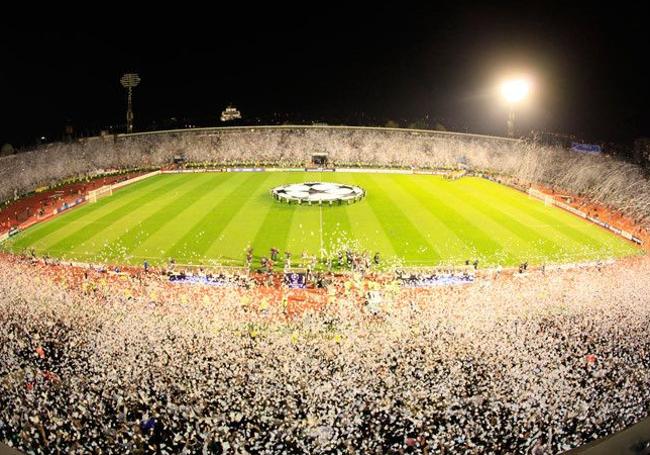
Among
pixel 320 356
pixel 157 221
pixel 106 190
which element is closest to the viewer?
pixel 320 356

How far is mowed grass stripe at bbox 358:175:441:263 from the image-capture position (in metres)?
28.6

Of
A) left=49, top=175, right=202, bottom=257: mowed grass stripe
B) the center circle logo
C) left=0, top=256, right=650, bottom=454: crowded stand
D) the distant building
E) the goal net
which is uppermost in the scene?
the distant building

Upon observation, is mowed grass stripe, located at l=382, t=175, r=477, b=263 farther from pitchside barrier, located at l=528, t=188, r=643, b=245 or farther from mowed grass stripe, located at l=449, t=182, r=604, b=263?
pitchside barrier, located at l=528, t=188, r=643, b=245

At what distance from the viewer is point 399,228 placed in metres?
33.5

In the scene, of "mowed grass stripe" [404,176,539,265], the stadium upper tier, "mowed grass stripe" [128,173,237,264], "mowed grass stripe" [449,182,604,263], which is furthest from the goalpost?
"mowed grass stripe" [128,173,237,264]

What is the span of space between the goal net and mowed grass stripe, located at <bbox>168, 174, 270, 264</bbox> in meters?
10.1

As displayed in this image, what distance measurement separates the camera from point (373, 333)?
17250 mm

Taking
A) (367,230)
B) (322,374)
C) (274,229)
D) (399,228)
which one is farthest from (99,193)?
(322,374)

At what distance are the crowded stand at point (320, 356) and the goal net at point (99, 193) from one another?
14947mm

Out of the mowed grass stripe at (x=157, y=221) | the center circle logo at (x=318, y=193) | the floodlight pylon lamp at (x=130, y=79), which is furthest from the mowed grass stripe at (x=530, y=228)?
the floodlight pylon lamp at (x=130, y=79)

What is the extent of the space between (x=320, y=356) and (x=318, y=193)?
27.3 meters

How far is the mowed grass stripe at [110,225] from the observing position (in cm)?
2983

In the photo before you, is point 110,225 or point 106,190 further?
point 106,190

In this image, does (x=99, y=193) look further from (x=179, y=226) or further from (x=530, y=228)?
(x=530, y=228)
